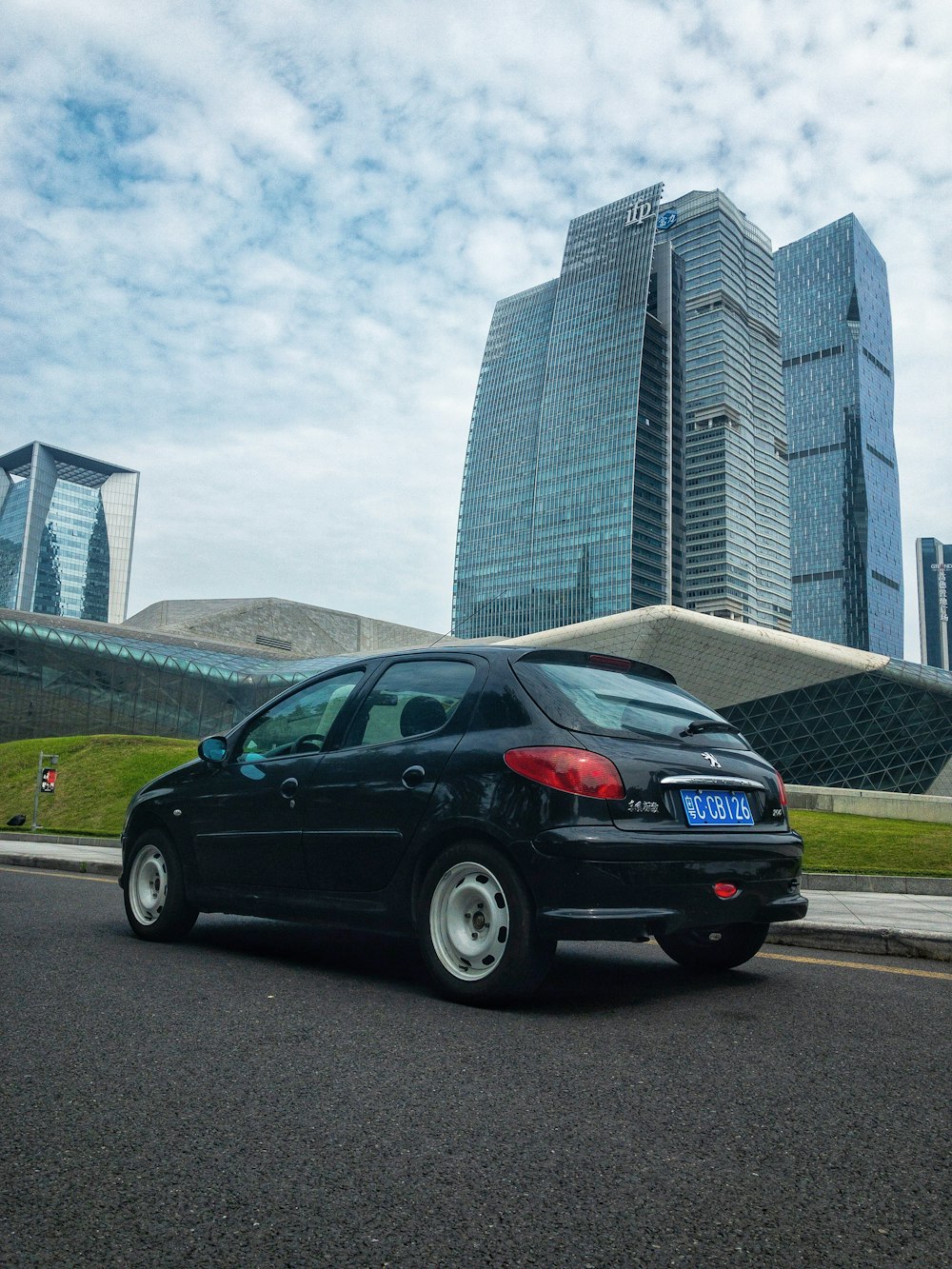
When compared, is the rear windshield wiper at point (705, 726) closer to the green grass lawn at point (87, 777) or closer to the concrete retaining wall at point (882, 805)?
the green grass lawn at point (87, 777)

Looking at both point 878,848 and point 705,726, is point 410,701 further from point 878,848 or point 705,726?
point 878,848

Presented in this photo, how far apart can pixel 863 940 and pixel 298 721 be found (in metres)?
3.60

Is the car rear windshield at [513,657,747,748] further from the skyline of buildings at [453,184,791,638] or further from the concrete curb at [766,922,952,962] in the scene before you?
the skyline of buildings at [453,184,791,638]

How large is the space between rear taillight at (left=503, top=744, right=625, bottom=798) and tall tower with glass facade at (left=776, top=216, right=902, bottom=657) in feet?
615

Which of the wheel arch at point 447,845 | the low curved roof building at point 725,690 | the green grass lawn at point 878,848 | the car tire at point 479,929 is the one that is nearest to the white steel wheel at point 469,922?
the car tire at point 479,929

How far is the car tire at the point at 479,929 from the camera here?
12.7 feet

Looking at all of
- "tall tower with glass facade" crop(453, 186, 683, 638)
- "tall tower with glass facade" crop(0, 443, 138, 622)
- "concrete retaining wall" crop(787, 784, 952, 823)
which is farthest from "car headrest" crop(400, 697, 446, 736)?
"tall tower with glass facade" crop(0, 443, 138, 622)

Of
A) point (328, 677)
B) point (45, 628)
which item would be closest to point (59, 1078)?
point (328, 677)

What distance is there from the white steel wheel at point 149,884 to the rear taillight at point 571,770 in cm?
270

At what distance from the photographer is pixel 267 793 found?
16.7 ft

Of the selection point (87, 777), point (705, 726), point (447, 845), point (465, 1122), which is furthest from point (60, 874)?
point (87, 777)

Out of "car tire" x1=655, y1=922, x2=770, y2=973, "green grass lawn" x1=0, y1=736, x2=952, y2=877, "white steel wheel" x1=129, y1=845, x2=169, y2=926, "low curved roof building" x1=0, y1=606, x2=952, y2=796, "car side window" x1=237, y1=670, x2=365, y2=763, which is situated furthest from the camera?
"low curved roof building" x1=0, y1=606, x2=952, y2=796

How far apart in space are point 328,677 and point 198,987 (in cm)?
179

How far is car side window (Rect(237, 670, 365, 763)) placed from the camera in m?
5.21
